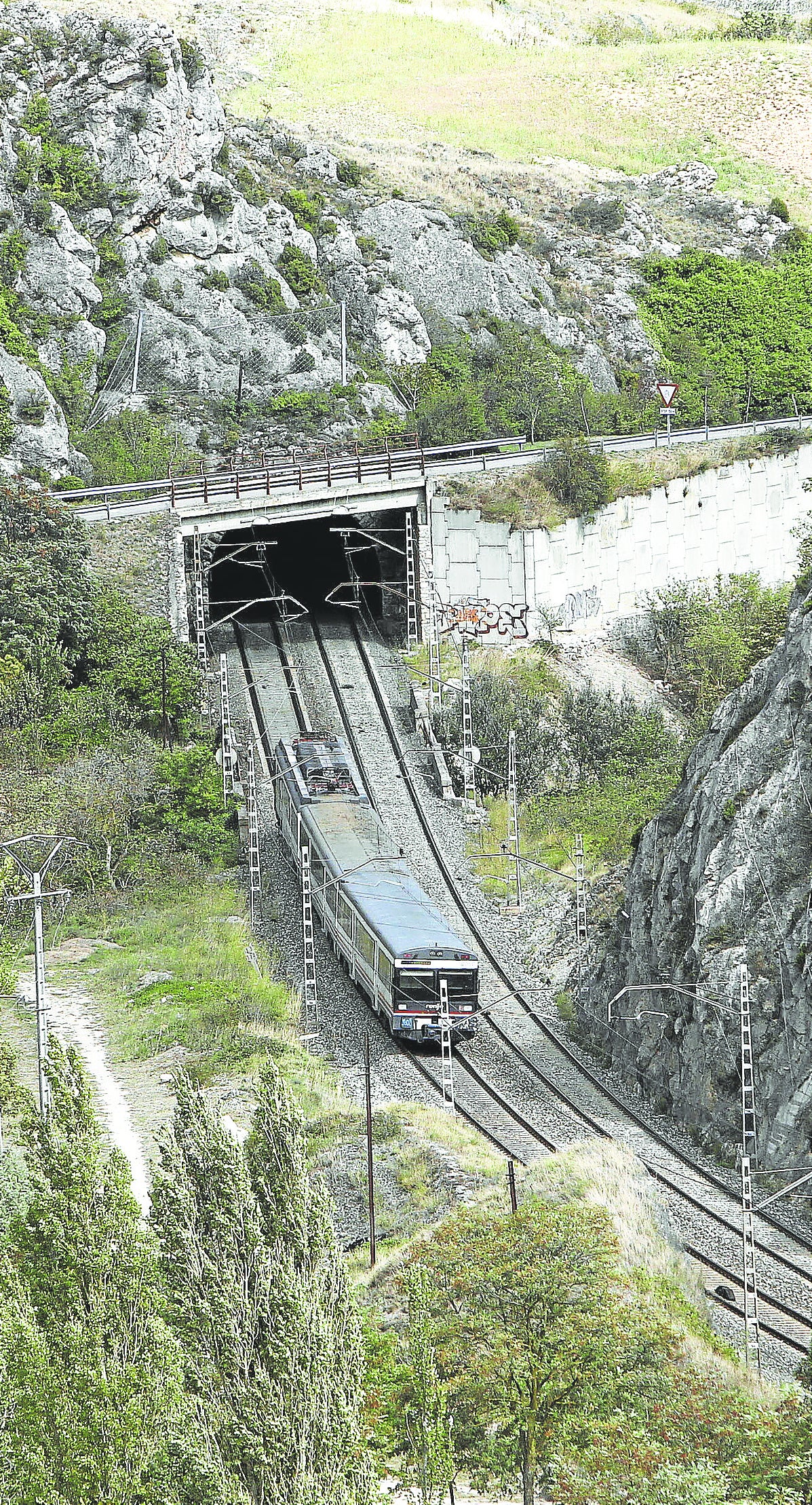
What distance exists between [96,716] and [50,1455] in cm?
3623

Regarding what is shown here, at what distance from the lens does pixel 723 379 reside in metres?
79.9

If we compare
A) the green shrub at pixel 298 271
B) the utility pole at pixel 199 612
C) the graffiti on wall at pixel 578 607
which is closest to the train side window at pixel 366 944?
the utility pole at pixel 199 612

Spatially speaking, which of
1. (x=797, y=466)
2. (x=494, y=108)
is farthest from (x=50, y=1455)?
(x=494, y=108)

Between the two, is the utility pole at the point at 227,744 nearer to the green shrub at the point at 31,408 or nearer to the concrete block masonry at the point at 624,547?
the concrete block masonry at the point at 624,547

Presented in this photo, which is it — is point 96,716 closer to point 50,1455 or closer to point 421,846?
point 421,846

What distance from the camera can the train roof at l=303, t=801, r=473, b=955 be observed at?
35.5m

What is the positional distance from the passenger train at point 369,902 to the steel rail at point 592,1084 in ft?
5.47

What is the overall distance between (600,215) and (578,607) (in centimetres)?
3709

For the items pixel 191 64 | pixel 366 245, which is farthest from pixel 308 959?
pixel 191 64

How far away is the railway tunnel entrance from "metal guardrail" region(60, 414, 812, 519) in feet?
6.40

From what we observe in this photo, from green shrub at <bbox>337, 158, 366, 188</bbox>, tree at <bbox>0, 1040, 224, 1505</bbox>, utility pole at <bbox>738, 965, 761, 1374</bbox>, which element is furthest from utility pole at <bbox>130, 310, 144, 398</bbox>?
tree at <bbox>0, 1040, 224, 1505</bbox>

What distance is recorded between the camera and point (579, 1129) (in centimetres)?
3266

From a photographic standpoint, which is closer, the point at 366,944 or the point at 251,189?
the point at 366,944

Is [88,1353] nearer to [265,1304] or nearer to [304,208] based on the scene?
[265,1304]
